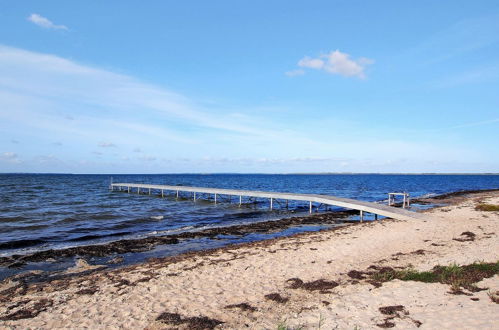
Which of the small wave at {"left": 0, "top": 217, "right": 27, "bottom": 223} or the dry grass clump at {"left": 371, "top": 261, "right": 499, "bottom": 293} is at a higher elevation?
the dry grass clump at {"left": 371, "top": 261, "right": 499, "bottom": 293}

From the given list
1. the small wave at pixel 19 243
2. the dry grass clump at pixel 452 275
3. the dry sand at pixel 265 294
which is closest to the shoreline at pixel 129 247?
the small wave at pixel 19 243

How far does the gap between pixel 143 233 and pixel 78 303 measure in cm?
962

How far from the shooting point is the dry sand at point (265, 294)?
18.3ft

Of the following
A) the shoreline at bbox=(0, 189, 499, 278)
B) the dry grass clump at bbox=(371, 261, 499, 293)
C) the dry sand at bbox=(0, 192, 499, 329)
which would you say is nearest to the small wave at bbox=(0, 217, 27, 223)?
the shoreline at bbox=(0, 189, 499, 278)

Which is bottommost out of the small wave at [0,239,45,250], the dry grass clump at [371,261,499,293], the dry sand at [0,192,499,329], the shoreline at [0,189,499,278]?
the small wave at [0,239,45,250]

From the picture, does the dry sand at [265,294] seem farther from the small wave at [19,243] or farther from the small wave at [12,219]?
the small wave at [12,219]

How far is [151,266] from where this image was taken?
9.69 m

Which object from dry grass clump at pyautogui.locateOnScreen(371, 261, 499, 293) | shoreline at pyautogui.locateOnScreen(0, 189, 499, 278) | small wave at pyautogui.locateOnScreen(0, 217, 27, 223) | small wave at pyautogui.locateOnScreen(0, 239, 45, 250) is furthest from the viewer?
small wave at pyautogui.locateOnScreen(0, 217, 27, 223)

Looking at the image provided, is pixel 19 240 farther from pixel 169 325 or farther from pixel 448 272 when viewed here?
pixel 448 272

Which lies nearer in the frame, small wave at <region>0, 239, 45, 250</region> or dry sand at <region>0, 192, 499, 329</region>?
dry sand at <region>0, 192, 499, 329</region>

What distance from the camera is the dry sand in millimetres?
5590

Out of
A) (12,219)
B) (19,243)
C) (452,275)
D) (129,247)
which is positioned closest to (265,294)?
(452,275)

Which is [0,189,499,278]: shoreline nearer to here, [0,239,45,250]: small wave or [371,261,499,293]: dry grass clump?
[0,239,45,250]: small wave

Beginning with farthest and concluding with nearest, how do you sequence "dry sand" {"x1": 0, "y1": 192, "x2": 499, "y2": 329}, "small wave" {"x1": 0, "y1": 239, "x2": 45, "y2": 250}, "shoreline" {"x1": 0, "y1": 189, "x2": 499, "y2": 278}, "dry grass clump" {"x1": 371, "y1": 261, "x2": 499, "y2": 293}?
"small wave" {"x1": 0, "y1": 239, "x2": 45, "y2": 250} < "shoreline" {"x1": 0, "y1": 189, "x2": 499, "y2": 278} < "dry grass clump" {"x1": 371, "y1": 261, "x2": 499, "y2": 293} < "dry sand" {"x1": 0, "y1": 192, "x2": 499, "y2": 329}
